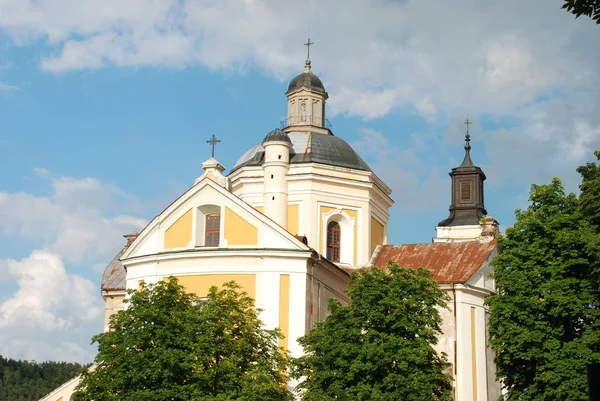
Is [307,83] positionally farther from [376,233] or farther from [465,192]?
[465,192]

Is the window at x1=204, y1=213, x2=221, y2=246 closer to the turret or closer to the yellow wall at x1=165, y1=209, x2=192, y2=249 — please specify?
the yellow wall at x1=165, y1=209, x2=192, y2=249

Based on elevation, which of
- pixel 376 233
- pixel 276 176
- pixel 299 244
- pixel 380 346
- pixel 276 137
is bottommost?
pixel 380 346

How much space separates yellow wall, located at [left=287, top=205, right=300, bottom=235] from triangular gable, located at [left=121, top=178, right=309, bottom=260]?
6.42 metres

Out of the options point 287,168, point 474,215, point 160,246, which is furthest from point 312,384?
point 474,215

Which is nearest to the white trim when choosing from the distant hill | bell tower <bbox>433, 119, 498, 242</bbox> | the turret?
the turret

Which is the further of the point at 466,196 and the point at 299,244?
the point at 466,196

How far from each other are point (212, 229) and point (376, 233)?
34.2 feet

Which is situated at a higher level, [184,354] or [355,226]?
[355,226]

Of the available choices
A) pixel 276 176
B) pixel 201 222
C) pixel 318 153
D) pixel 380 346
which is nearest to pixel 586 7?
pixel 380 346

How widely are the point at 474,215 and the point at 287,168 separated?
24412mm

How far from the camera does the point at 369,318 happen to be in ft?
95.3

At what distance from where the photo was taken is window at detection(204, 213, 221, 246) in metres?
35.9

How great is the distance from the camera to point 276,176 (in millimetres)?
39406

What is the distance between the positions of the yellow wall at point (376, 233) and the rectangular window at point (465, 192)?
60.9ft
